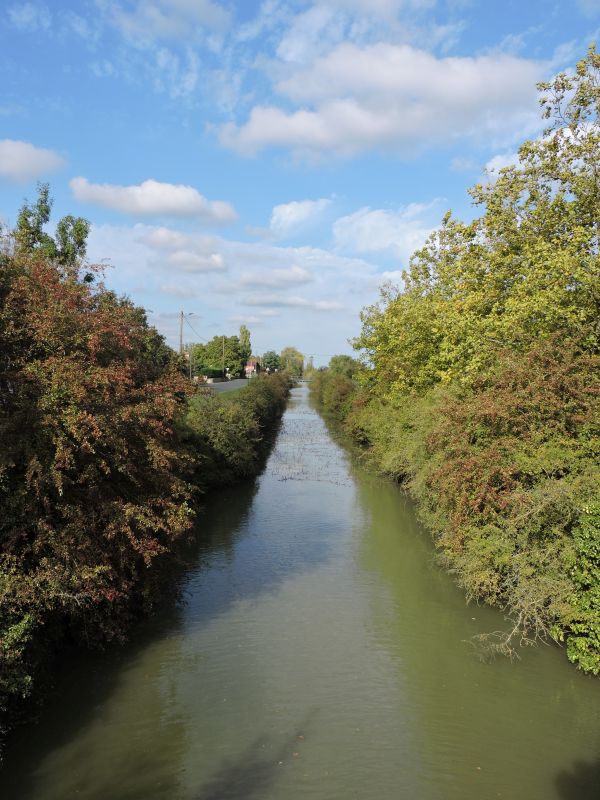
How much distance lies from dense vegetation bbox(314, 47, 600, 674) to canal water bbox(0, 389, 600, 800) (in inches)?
53.0

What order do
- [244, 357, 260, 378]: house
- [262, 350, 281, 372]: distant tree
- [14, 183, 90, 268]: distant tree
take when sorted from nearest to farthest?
[14, 183, 90, 268]: distant tree → [244, 357, 260, 378]: house → [262, 350, 281, 372]: distant tree

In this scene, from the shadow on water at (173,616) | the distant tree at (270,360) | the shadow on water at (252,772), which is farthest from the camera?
the distant tree at (270,360)

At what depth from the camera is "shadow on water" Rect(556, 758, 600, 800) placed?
8.41m

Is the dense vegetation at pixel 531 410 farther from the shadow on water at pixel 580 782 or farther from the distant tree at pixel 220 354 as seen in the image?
the distant tree at pixel 220 354

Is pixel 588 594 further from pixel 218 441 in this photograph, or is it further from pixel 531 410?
pixel 218 441

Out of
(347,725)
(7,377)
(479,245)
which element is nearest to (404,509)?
(479,245)

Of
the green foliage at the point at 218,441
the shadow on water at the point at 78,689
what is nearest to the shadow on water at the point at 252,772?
the shadow on water at the point at 78,689

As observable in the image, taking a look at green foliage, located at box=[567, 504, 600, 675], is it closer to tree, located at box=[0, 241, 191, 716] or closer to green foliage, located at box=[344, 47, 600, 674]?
green foliage, located at box=[344, 47, 600, 674]

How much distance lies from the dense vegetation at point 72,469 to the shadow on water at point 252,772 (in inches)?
124

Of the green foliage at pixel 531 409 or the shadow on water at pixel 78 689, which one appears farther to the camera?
the green foliage at pixel 531 409

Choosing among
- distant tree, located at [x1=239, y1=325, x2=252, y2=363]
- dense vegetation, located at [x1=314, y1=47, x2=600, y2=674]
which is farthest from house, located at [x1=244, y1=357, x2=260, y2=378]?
dense vegetation, located at [x1=314, y1=47, x2=600, y2=674]

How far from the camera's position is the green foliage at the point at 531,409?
480 inches

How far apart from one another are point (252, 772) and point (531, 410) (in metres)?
9.73

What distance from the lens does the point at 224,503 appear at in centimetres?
2652
